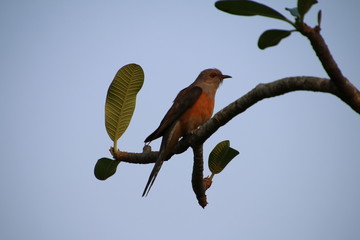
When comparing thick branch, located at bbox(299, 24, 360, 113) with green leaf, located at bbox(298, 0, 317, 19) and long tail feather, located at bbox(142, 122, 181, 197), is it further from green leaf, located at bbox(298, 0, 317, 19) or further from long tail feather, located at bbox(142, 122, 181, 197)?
long tail feather, located at bbox(142, 122, 181, 197)

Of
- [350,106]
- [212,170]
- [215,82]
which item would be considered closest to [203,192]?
[212,170]

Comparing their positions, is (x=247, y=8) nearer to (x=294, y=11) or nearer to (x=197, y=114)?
(x=294, y=11)

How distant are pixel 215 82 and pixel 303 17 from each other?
4.70 metres

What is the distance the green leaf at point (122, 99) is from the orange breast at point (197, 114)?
1112 millimetres

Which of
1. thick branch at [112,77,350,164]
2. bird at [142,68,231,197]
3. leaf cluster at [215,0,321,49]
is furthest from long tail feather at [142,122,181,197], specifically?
leaf cluster at [215,0,321,49]

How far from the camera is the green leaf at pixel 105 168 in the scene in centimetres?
439

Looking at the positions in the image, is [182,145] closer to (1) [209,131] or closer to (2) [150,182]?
(2) [150,182]

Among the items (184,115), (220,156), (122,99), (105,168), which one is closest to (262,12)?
(220,156)

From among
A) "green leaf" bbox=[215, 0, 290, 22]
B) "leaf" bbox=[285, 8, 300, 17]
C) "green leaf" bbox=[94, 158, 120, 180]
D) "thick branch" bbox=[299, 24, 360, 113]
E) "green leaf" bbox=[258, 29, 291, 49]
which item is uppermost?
"green leaf" bbox=[215, 0, 290, 22]

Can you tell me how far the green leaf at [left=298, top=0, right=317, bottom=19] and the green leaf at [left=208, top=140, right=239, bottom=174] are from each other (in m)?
1.98

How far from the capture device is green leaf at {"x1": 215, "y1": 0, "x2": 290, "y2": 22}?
8.55 ft

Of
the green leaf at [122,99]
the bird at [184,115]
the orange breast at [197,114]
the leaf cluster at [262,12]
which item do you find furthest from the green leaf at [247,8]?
the orange breast at [197,114]

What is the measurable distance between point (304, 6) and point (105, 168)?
2.80 metres

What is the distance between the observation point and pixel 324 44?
2340 mm
